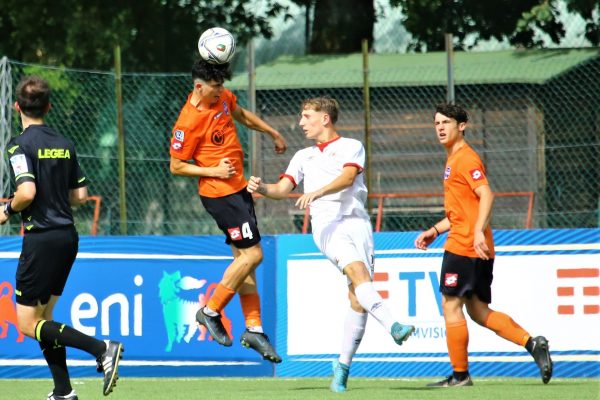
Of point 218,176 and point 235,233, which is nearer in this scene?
point 218,176

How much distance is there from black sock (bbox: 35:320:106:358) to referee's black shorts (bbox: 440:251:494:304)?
9.29ft

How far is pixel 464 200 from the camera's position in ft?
30.8

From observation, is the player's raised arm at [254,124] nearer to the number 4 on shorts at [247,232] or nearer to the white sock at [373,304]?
the number 4 on shorts at [247,232]

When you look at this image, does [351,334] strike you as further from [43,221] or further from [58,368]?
[43,221]

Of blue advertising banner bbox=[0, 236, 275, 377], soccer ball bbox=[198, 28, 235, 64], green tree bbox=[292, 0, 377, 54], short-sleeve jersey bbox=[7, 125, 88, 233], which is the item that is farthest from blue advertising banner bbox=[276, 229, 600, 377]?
green tree bbox=[292, 0, 377, 54]

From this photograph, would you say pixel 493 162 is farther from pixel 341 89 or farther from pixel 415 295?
pixel 415 295

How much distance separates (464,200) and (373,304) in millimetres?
1109

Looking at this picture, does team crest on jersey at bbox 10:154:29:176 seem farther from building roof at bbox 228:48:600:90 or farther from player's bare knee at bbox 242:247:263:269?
building roof at bbox 228:48:600:90

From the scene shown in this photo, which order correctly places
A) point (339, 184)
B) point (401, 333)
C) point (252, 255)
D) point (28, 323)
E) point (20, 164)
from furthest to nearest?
point (252, 255) → point (339, 184) → point (401, 333) → point (28, 323) → point (20, 164)

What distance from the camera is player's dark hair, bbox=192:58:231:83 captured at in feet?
30.6

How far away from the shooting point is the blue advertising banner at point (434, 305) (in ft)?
34.9

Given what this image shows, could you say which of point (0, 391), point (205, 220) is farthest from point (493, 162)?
point (0, 391)

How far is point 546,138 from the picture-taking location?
17578 millimetres

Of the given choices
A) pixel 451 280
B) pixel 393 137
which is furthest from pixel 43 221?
pixel 393 137
